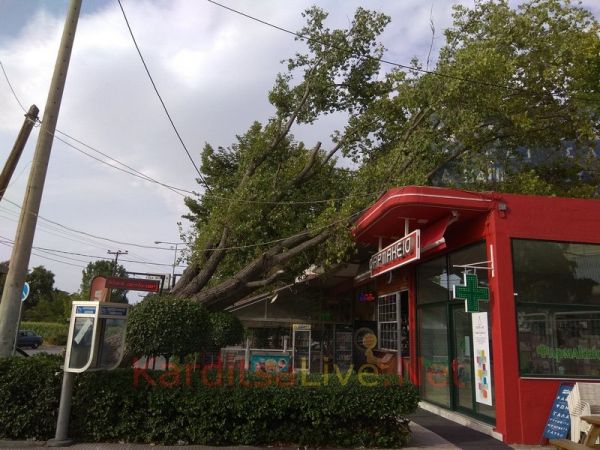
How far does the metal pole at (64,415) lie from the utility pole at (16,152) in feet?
29.4

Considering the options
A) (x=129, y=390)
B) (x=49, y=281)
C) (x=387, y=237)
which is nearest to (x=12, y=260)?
(x=129, y=390)

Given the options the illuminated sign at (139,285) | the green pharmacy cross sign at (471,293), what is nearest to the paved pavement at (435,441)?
the green pharmacy cross sign at (471,293)

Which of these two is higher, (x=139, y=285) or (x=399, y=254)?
(x=399, y=254)

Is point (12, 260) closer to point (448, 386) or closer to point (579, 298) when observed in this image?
point (448, 386)

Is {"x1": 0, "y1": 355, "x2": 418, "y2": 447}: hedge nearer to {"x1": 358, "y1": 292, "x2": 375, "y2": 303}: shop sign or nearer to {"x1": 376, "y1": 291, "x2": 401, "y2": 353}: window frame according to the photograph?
{"x1": 376, "y1": 291, "x2": 401, "y2": 353}: window frame

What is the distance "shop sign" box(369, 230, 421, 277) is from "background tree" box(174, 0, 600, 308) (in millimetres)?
929

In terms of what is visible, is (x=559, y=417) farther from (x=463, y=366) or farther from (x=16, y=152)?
(x=16, y=152)

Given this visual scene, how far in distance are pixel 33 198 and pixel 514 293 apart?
8.17 meters

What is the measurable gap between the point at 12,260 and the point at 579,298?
9.51 metres

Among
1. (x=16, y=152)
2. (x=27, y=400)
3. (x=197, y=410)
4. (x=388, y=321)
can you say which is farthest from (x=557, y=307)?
(x=16, y=152)

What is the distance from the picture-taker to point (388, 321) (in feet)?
45.4

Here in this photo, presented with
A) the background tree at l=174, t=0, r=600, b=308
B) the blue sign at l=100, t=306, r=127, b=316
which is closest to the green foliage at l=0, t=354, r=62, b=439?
the blue sign at l=100, t=306, r=127, b=316

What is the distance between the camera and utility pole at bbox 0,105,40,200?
536 inches

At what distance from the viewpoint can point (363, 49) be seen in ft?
47.9
